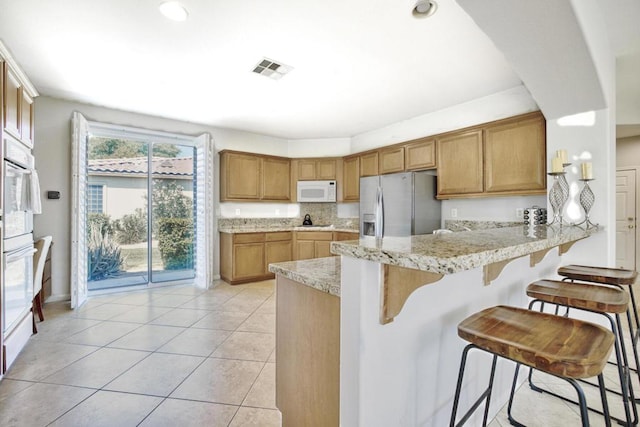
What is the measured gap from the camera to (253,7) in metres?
1.93

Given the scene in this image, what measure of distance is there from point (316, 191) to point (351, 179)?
0.66 meters

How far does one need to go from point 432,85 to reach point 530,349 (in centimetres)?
293

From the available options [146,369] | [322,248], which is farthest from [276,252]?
[146,369]

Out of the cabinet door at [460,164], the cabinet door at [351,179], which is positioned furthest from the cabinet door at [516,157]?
the cabinet door at [351,179]

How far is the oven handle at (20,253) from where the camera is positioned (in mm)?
2091

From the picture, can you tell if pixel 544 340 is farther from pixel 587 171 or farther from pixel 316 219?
pixel 316 219

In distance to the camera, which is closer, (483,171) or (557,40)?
(557,40)

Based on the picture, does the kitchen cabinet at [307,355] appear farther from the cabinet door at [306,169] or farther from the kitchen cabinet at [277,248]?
the cabinet door at [306,169]

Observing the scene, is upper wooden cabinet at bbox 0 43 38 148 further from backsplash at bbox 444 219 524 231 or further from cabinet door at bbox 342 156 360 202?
backsplash at bbox 444 219 524 231

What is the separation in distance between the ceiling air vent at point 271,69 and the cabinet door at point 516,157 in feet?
7.44

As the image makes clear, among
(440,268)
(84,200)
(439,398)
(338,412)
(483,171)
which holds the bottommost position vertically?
(439,398)

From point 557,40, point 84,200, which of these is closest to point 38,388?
point 84,200

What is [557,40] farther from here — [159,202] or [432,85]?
[159,202]

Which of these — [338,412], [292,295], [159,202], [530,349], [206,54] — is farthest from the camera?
[159,202]
